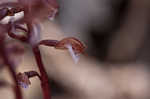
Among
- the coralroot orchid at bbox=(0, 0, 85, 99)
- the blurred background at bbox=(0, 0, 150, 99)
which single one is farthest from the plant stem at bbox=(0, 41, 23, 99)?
the blurred background at bbox=(0, 0, 150, 99)

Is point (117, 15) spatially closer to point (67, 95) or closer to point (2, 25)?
point (67, 95)

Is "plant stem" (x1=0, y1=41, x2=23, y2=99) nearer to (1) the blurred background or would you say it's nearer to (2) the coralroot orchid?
(2) the coralroot orchid

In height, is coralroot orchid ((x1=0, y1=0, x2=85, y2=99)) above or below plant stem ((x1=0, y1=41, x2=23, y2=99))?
above

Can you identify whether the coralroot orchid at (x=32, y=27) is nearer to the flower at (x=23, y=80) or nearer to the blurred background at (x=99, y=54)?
the flower at (x=23, y=80)

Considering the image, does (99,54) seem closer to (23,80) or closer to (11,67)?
(11,67)

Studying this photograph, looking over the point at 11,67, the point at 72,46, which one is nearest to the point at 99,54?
the point at 11,67

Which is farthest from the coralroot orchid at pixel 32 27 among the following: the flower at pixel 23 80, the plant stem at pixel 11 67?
the plant stem at pixel 11 67

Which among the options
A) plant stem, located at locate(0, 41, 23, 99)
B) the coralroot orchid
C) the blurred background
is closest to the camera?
the coralroot orchid

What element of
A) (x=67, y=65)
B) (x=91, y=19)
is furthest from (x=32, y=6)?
(x=91, y=19)

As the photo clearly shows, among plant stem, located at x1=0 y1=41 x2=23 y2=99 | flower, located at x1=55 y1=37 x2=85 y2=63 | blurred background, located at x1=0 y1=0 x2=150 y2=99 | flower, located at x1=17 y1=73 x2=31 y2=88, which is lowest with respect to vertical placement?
blurred background, located at x1=0 y1=0 x2=150 y2=99
